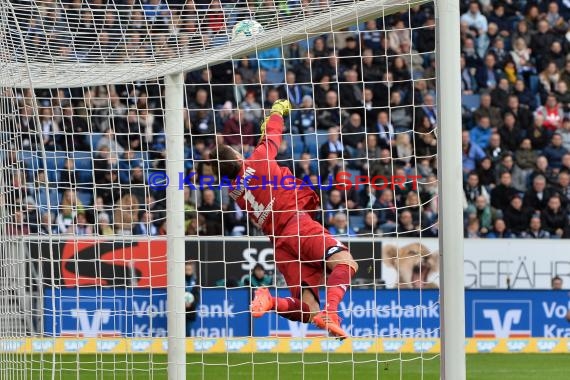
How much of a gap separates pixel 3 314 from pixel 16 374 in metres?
0.56

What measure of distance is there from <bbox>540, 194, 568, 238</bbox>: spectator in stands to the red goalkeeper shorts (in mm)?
7912

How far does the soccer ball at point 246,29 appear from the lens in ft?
25.4

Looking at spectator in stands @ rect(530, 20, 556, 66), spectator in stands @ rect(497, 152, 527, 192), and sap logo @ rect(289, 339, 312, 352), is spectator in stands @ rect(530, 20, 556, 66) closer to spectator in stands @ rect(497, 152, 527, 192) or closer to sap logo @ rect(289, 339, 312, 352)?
spectator in stands @ rect(497, 152, 527, 192)

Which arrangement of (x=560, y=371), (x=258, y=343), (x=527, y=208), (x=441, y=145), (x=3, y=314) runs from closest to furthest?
1. (x=441, y=145)
2. (x=3, y=314)
3. (x=560, y=371)
4. (x=258, y=343)
5. (x=527, y=208)

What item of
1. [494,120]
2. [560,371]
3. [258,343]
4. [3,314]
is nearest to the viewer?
[3,314]

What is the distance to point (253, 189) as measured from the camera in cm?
784

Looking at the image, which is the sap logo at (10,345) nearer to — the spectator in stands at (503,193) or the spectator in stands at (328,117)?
the spectator in stands at (328,117)

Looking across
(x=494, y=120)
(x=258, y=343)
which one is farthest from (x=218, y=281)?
(x=494, y=120)

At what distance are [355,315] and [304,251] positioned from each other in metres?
5.65

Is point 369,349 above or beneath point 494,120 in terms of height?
beneath

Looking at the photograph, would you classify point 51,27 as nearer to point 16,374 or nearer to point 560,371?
point 16,374

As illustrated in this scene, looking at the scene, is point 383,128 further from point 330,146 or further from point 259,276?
point 259,276

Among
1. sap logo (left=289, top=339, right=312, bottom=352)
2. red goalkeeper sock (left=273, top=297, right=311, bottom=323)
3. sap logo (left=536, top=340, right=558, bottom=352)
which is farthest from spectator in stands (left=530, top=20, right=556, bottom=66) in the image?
red goalkeeper sock (left=273, top=297, right=311, bottom=323)

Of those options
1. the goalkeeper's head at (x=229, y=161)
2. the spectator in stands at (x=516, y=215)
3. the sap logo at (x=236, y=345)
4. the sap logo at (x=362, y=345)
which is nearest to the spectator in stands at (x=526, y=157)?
the spectator in stands at (x=516, y=215)
